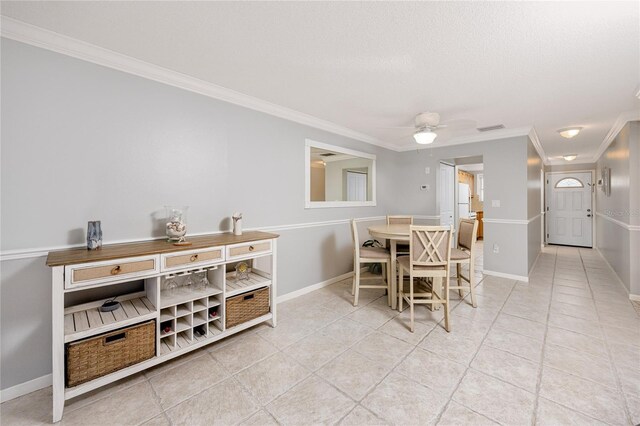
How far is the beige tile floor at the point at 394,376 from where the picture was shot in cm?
156

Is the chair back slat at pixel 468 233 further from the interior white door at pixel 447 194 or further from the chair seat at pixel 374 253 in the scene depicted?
the interior white door at pixel 447 194

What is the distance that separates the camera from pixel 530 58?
2.05 m

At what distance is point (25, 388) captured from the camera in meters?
1.75

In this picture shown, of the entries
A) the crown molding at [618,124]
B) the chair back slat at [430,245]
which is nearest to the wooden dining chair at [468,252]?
the chair back slat at [430,245]

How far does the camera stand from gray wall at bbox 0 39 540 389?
67.6 inches

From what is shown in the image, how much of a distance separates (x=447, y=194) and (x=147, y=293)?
5.22m

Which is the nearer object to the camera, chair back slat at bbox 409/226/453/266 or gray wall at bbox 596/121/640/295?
chair back slat at bbox 409/226/453/266

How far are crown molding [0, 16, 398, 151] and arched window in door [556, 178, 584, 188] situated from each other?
7.54 metres

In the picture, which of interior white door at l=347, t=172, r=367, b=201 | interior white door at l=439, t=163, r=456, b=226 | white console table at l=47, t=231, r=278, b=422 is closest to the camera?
white console table at l=47, t=231, r=278, b=422

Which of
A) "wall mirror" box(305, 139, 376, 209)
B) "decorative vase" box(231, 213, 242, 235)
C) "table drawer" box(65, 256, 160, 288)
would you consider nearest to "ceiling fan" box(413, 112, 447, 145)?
"wall mirror" box(305, 139, 376, 209)

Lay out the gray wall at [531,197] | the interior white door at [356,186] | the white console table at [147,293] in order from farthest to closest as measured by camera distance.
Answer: the interior white door at [356,186], the gray wall at [531,197], the white console table at [147,293]

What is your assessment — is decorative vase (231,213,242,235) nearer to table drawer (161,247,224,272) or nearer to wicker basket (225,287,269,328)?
table drawer (161,247,224,272)

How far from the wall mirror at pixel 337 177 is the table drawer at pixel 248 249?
1129 mm

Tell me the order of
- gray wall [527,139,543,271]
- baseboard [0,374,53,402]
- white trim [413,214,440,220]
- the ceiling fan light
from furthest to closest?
white trim [413,214,440,220] < gray wall [527,139,543,271] < the ceiling fan light < baseboard [0,374,53,402]
